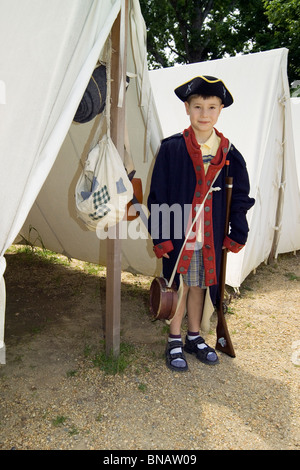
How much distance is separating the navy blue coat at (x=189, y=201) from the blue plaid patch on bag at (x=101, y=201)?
0.42 meters

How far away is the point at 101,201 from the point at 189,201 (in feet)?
1.93

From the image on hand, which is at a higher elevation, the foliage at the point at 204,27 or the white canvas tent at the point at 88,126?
the foliage at the point at 204,27

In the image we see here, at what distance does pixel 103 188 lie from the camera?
73.4 inches

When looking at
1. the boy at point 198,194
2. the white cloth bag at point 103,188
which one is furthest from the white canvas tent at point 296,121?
the white cloth bag at point 103,188

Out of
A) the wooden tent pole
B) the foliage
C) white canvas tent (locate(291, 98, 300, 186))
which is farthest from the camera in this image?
the foliage

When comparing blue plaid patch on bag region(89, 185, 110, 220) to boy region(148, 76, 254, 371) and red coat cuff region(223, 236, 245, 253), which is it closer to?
boy region(148, 76, 254, 371)

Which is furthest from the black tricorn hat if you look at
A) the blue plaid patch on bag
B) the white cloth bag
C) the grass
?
the grass

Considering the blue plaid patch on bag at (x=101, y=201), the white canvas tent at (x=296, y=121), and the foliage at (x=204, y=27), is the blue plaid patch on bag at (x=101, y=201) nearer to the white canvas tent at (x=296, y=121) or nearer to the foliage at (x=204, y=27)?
the white canvas tent at (x=296, y=121)

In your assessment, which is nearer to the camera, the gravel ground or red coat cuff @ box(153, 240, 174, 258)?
the gravel ground

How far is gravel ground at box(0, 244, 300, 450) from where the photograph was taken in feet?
5.93

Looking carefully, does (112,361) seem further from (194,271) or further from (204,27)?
(204,27)

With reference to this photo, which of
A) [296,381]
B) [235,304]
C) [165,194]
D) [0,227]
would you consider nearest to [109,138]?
Answer: [165,194]

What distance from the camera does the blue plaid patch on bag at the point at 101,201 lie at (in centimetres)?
Answer: 185
